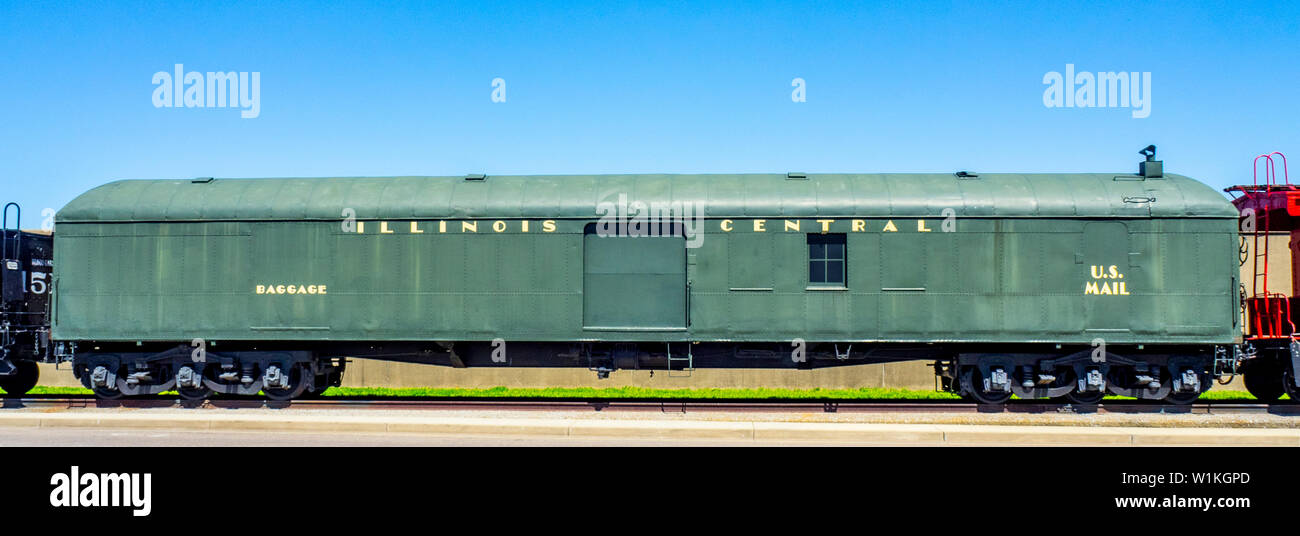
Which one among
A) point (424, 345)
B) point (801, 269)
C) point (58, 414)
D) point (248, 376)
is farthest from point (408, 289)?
point (801, 269)

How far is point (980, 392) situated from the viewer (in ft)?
44.0

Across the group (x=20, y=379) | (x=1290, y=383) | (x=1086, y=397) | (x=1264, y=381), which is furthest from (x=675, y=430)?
(x=20, y=379)

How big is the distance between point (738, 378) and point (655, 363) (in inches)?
235

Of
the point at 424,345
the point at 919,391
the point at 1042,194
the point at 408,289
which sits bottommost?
the point at 919,391

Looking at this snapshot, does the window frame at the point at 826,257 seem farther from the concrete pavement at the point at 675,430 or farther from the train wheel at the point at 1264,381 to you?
the train wheel at the point at 1264,381

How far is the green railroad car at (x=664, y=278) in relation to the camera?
12906 millimetres

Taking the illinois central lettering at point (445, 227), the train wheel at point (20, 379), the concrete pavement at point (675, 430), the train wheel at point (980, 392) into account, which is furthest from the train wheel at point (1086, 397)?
the train wheel at point (20, 379)

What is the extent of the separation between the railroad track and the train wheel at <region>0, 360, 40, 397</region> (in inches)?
39.1

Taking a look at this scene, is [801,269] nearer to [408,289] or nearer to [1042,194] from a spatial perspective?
[1042,194]

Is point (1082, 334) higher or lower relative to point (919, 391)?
higher

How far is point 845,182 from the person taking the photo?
13477 millimetres

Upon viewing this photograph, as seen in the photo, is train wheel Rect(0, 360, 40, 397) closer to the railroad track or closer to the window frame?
the railroad track

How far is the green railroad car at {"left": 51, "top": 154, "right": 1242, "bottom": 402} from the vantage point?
1291 cm

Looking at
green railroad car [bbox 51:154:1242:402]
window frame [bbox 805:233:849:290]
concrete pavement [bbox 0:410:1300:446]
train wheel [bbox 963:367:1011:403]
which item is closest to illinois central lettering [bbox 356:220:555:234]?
green railroad car [bbox 51:154:1242:402]
